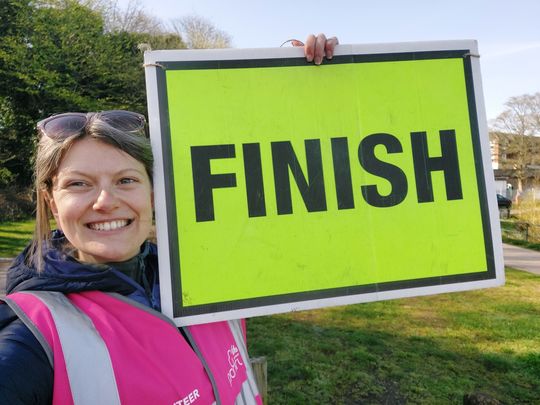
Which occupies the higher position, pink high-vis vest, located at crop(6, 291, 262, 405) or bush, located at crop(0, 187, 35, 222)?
bush, located at crop(0, 187, 35, 222)

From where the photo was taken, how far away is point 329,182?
158cm

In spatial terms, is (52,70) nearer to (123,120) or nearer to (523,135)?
(123,120)

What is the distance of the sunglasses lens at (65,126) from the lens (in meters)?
1.21

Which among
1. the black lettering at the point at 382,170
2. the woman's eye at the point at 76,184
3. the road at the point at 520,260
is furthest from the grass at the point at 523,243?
the woman's eye at the point at 76,184

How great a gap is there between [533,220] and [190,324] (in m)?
15.4

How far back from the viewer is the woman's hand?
1.55m

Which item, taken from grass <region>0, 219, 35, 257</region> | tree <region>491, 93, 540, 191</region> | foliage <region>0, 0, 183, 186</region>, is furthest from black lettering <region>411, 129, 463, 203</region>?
tree <region>491, 93, 540, 191</region>

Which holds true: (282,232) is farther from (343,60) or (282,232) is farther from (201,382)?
(343,60)

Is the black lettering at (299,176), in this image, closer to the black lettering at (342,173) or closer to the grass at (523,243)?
the black lettering at (342,173)

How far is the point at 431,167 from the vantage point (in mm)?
1635

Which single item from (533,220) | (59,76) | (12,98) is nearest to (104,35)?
(59,76)

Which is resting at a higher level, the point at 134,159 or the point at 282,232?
the point at 134,159

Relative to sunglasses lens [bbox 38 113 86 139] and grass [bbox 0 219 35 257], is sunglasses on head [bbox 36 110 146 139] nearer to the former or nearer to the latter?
sunglasses lens [bbox 38 113 86 139]

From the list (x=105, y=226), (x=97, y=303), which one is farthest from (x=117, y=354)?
(x=105, y=226)
